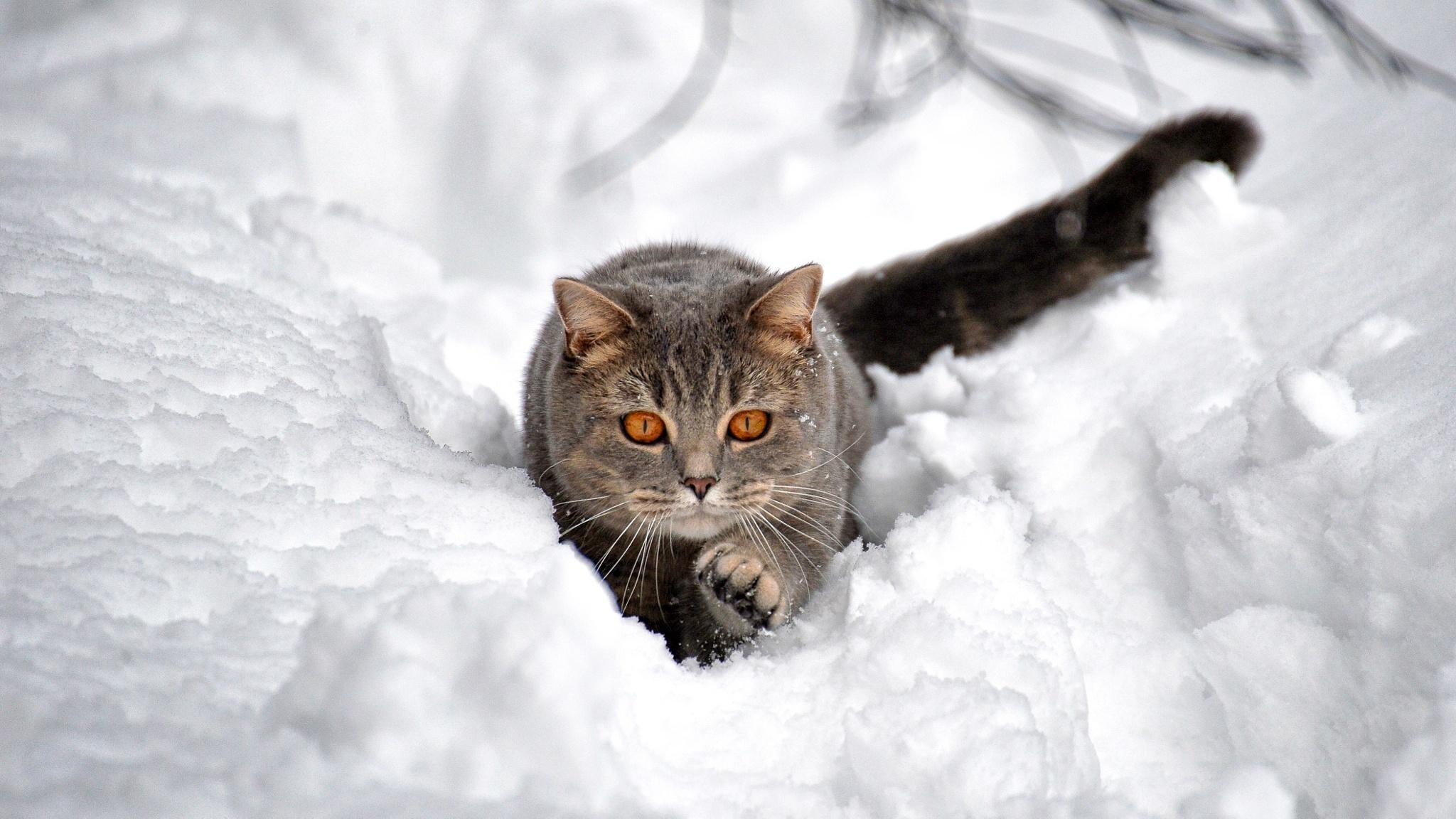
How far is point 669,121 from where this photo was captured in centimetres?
357

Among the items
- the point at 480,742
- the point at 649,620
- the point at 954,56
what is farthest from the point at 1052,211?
the point at 480,742

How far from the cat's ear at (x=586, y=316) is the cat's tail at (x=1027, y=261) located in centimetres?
103

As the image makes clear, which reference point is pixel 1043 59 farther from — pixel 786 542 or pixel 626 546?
pixel 626 546

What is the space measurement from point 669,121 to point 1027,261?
4.88 feet

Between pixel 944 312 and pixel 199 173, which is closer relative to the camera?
pixel 944 312

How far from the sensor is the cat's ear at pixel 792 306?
201cm

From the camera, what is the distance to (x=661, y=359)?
→ 203 cm

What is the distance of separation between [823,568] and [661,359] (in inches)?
23.4

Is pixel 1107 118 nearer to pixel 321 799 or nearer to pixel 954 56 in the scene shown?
pixel 954 56

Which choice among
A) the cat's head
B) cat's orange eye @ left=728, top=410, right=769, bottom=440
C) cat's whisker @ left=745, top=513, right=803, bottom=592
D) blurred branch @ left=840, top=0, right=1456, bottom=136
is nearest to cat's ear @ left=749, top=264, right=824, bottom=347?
the cat's head

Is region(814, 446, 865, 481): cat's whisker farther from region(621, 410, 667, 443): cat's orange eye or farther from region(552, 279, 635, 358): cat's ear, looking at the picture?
region(552, 279, 635, 358): cat's ear

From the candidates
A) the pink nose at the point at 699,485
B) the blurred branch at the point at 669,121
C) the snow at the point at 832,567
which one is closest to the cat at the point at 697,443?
the pink nose at the point at 699,485

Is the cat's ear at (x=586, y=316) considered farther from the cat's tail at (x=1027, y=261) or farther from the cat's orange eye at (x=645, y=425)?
the cat's tail at (x=1027, y=261)

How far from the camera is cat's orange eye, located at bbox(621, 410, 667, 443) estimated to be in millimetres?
2027
